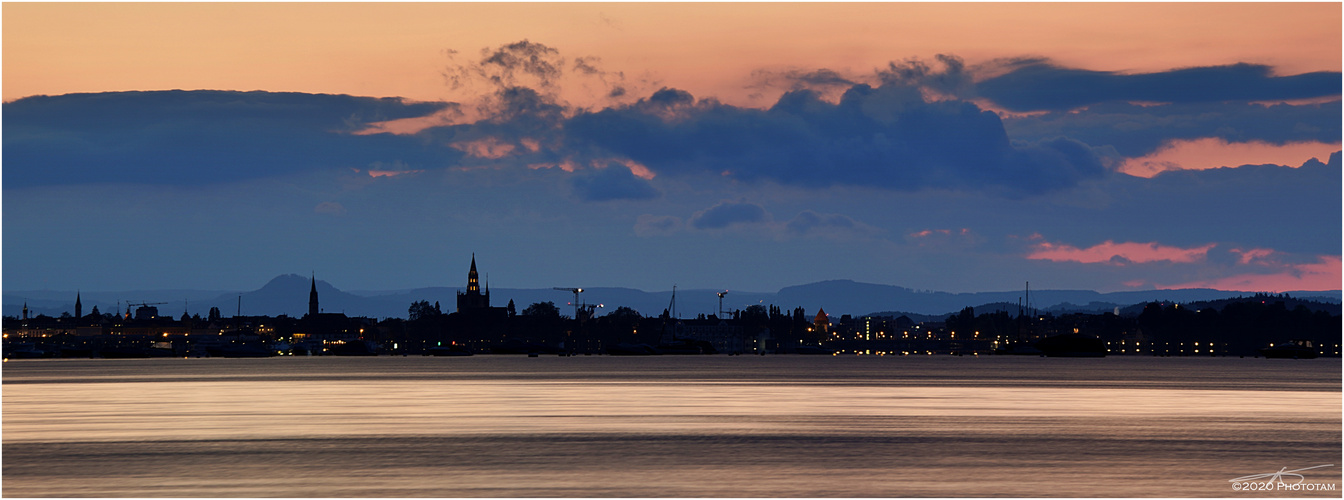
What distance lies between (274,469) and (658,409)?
30995mm

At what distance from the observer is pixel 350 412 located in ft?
198

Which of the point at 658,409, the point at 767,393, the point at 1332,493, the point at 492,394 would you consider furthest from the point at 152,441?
the point at 767,393

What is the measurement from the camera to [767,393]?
85.2m

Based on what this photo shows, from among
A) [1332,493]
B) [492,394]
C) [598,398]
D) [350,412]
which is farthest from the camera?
[492,394]

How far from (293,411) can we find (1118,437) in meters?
33.4

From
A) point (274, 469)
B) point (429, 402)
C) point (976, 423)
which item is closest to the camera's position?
point (274, 469)

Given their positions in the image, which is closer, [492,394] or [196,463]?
[196,463]

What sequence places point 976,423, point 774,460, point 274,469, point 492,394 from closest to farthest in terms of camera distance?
point 274,469
point 774,460
point 976,423
point 492,394

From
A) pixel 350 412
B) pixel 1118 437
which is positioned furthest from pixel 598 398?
pixel 1118 437

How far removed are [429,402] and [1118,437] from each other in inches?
1448

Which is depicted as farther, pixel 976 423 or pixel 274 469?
pixel 976 423

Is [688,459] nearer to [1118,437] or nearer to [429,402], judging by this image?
[1118,437]

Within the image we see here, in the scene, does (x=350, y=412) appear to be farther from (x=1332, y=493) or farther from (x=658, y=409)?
(x=1332, y=493)

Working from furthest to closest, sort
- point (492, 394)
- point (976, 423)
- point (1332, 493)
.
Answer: point (492, 394) < point (976, 423) < point (1332, 493)
